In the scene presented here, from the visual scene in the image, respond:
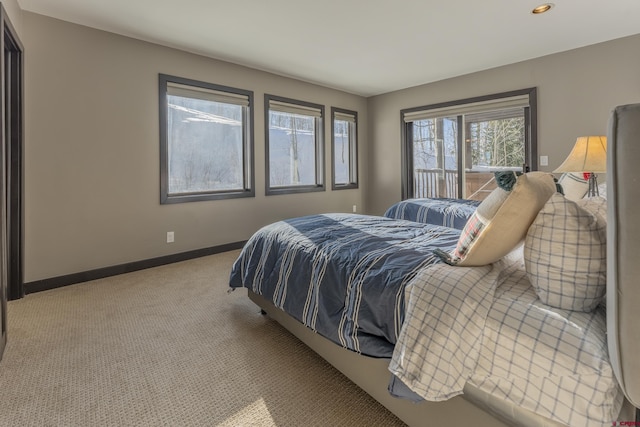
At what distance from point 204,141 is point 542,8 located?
12.2 ft

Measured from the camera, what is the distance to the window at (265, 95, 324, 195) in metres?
4.79

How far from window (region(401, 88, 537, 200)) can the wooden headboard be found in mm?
3961

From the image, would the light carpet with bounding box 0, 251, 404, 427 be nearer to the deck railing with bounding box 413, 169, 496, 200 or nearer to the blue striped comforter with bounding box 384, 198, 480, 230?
the blue striped comforter with bounding box 384, 198, 480, 230

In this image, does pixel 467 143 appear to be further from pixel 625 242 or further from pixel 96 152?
pixel 96 152

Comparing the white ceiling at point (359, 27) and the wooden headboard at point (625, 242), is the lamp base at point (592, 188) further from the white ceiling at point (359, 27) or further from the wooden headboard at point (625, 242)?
the wooden headboard at point (625, 242)

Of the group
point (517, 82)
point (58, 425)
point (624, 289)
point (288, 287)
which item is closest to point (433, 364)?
point (624, 289)

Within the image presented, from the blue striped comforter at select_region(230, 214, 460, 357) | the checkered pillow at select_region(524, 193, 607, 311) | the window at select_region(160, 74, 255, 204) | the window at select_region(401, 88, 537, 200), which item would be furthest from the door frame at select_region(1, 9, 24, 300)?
the window at select_region(401, 88, 537, 200)

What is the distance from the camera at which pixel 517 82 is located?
14.1ft

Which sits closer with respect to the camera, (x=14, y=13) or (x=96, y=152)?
(x=14, y=13)

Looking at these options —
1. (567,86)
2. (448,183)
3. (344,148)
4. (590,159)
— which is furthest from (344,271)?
(344,148)

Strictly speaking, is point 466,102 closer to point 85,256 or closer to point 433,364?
point 433,364

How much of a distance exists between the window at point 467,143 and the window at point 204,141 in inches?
108

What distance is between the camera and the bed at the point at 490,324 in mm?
793

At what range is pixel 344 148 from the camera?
19.5 feet
